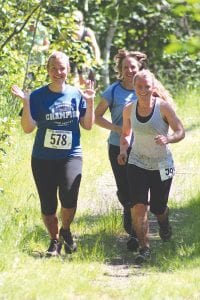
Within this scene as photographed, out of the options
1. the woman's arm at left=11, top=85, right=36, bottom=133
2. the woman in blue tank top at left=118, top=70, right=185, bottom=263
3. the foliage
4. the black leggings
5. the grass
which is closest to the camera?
the foliage

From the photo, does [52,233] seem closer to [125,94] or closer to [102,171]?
[125,94]

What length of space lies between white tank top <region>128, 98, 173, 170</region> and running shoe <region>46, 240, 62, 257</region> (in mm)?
942

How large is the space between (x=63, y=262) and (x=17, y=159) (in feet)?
12.4

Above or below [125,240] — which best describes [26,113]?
above

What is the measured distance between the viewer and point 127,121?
709 centimetres

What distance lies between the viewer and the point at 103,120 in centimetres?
746

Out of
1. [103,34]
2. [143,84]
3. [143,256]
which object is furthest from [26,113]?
[103,34]

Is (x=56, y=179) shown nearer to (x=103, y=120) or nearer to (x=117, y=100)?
(x=103, y=120)

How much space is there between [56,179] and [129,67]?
127 centimetres

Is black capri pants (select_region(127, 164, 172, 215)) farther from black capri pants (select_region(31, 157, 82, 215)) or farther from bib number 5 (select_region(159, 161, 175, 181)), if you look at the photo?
black capri pants (select_region(31, 157, 82, 215))

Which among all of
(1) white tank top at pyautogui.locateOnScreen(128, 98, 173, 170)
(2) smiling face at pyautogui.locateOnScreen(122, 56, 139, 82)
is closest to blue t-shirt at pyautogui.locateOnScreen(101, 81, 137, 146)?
(2) smiling face at pyautogui.locateOnScreen(122, 56, 139, 82)

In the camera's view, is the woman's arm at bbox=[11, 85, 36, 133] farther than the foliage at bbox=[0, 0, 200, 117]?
Yes

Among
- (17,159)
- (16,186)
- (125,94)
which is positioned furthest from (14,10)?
(125,94)

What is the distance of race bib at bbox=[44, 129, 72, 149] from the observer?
22.0 feet
